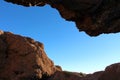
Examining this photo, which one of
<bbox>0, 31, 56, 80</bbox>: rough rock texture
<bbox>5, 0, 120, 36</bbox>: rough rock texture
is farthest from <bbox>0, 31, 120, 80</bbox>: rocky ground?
<bbox>5, 0, 120, 36</bbox>: rough rock texture

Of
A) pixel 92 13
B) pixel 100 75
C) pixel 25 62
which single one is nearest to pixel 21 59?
pixel 25 62

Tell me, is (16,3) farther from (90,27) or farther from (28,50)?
(28,50)

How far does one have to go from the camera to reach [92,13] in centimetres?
2053

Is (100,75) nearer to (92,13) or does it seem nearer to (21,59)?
(21,59)

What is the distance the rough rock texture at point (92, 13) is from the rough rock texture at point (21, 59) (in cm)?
3675

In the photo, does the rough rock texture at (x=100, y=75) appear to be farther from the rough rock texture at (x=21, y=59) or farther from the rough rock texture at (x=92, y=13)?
the rough rock texture at (x=92, y=13)

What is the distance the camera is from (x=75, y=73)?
60188 millimetres

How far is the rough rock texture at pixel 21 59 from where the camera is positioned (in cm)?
5788

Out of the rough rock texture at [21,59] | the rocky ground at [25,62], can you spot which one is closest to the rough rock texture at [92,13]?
the rocky ground at [25,62]

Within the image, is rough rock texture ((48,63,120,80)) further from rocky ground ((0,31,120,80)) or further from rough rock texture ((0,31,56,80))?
rough rock texture ((0,31,56,80))

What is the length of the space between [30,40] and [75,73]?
13.8 m

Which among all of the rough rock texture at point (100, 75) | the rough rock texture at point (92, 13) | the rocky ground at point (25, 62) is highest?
the rocky ground at point (25, 62)

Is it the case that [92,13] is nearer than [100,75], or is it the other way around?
[92,13]

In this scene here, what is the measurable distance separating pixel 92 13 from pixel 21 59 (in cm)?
4192
